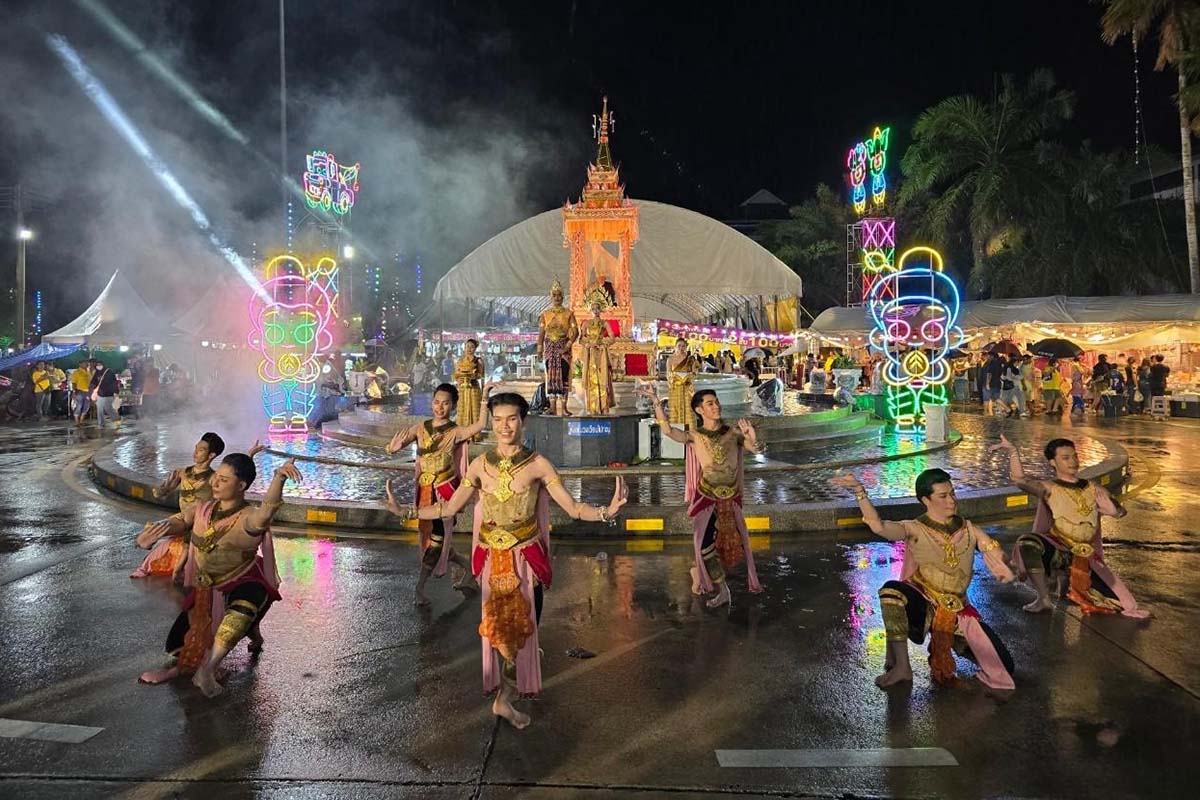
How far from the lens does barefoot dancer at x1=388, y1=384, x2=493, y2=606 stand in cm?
618

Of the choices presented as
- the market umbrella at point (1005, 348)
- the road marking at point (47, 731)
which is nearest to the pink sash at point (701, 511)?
the road marking at point (47, 731)

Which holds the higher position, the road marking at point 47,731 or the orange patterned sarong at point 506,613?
the orange patterned sarong at point 506,613

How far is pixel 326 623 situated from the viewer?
5621mm

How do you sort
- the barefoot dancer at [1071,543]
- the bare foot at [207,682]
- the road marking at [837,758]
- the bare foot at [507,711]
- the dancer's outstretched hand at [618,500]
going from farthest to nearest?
1. the barefoot dancer at [1071,543]
2. the bare foot at [207,682]
3. the dancer's outstretched hand at [618,500]
4. the bare foot at [507,711]
5. the road marking at [837,758]

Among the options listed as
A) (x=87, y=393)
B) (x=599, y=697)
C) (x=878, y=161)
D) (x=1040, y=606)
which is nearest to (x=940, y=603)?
(x=1040, y=606)

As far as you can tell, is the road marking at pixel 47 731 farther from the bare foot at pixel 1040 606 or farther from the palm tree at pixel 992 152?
the palm tree at pixel 992 152

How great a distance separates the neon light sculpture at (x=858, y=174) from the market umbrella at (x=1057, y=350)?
452 inches

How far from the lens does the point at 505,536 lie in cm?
411

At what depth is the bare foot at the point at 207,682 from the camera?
4324mm

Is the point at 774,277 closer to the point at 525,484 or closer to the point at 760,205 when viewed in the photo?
the point at 760,205

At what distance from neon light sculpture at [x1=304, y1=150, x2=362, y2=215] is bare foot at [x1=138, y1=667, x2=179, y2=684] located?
3275 cm

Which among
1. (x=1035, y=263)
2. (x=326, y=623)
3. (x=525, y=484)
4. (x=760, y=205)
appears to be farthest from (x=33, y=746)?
(x=760, y=205)

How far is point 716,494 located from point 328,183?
33.4 meters

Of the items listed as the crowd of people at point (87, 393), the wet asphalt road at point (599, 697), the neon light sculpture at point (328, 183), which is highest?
the neon light sculpture at point (328, 183)
